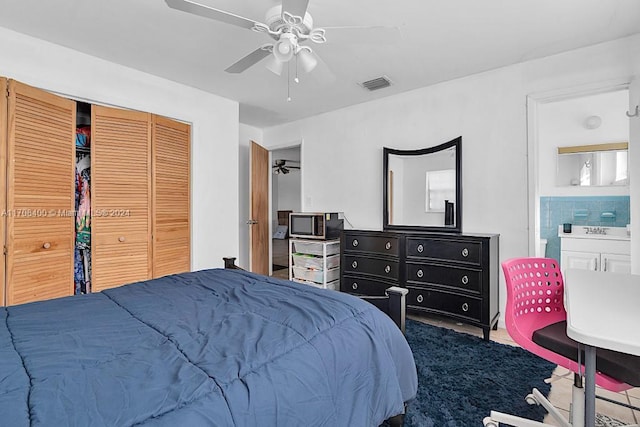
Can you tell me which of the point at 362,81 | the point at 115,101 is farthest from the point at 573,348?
the point at 115,101

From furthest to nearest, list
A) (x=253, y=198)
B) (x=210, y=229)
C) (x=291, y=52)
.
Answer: (x=253, y=198) < (x=210, y=229) < (x=291, y=52)

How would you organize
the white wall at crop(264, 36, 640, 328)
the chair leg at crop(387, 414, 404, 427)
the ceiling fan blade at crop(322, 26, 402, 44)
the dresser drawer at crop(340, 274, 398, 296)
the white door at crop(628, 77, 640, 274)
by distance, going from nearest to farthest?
the chair leg at crop(387, 414, 404, 427) < the ceiling fan blade at crop(322, 26, 402, 44) < the white door at crop(628, 77, 640, 274) < the white wall at crop(264, 36, 640, 328) < the dresser drawer at crop(340, 274, 398, 296)

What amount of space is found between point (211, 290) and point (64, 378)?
2.81ft

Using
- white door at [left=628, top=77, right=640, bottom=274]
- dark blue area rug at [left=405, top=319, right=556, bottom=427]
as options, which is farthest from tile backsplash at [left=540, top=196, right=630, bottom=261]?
dark blue area rug at [left=405, top=319, right=556, bottom=427]

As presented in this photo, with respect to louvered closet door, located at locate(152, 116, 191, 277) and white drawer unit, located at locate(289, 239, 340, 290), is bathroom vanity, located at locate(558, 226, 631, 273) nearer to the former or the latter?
white drawer unit, located at locate(289, 239, 340, 290)

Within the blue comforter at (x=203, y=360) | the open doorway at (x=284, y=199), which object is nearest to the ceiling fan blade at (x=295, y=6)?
the blue comforter at (x=203, y=360)

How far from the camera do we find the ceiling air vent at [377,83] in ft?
10.8

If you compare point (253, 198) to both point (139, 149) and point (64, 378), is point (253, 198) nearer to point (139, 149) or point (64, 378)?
point (139, 149)

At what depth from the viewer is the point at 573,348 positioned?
1.30 meters

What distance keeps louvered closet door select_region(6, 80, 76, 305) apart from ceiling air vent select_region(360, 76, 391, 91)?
267 cm

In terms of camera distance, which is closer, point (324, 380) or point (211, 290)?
point (324, 380)

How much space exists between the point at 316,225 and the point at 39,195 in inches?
101

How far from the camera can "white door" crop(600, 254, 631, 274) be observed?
3.37 meters

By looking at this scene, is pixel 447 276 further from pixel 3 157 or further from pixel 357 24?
pixel 3 157
